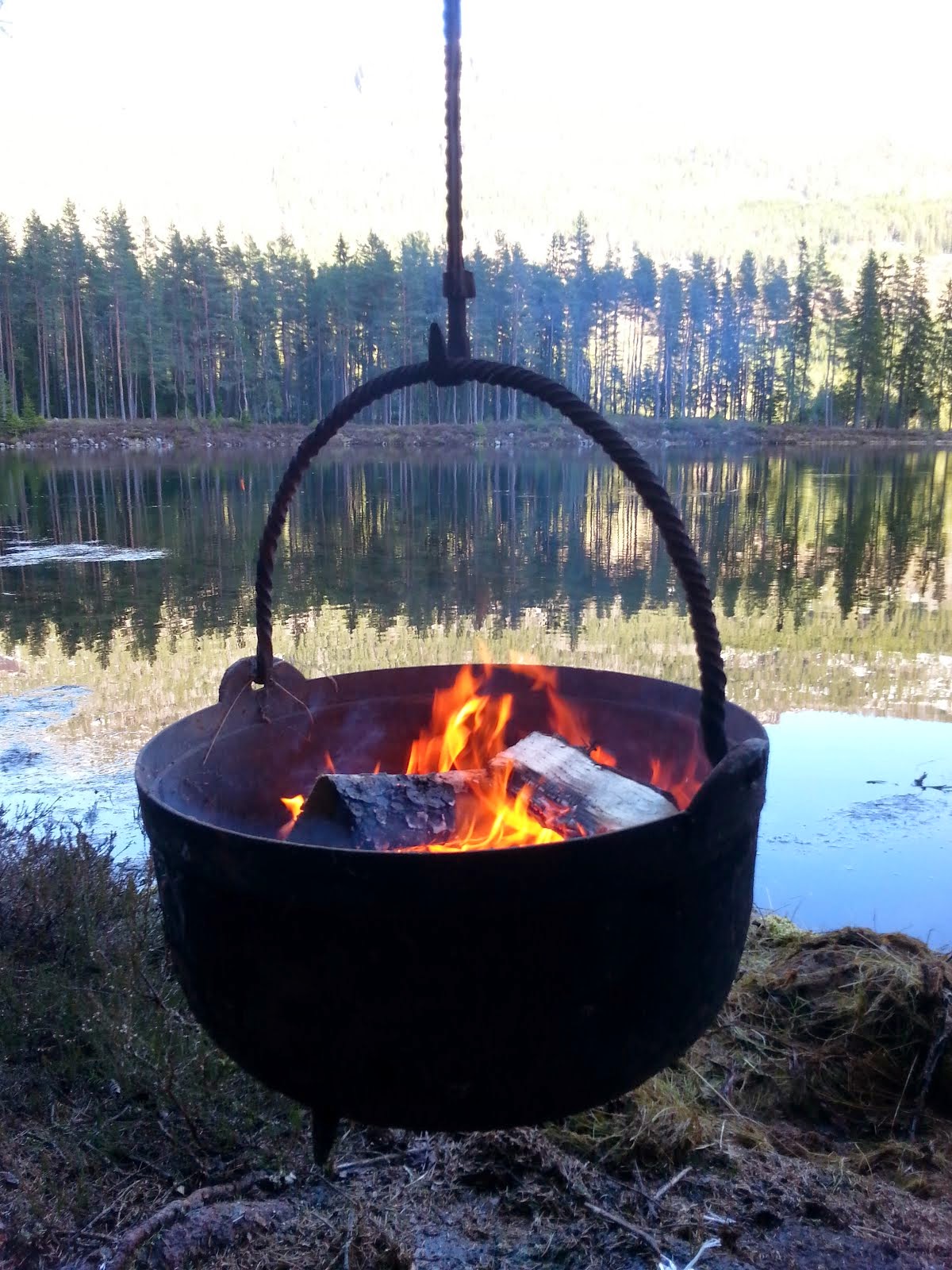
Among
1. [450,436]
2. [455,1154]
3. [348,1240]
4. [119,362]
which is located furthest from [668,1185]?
[119,362]

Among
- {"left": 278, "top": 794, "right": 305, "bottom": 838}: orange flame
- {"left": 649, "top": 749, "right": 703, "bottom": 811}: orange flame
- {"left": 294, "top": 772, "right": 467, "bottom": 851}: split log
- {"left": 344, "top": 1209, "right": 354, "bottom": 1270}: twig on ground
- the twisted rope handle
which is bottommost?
{"left": 344, "top": 1209, "right": 354, "bottom": 1270}: twig on ground

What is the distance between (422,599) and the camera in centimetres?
1196

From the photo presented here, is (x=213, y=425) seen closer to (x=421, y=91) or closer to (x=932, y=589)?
(x=932, y=589)

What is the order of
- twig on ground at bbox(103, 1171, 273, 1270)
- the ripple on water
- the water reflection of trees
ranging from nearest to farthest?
twig on ground at bbox(103, 1171, 273, 1270) < the water reflection of trees < the ripple on water

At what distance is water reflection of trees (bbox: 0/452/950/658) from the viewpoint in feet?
37.7

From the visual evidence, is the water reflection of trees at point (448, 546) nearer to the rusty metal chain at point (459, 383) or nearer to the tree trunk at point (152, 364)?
the rusty metal chain at point (459, 383)

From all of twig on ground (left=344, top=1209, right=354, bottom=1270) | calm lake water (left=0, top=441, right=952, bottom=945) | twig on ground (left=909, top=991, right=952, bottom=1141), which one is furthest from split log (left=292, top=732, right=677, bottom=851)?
calm lake water (left=0, top=441, right=952, bottom=945)

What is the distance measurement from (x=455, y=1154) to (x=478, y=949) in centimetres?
150

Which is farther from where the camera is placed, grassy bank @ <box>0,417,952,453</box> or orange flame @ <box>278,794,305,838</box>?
grassy bank @ <box>0,417,952,453</box>

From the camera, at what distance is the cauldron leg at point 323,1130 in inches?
68.7

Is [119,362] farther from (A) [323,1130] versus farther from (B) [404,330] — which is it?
(A) [323,1130]

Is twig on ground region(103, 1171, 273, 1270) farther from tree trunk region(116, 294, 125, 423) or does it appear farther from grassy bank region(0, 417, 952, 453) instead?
tree trunk region(116, 294, 125, 423)

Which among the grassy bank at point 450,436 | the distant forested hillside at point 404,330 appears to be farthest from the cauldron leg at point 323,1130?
the distant forested hillside at point 404,330

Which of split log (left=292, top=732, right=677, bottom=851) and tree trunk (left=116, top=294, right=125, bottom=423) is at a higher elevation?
tree trunk (left=116, top=294, right=125, bottom=423)
